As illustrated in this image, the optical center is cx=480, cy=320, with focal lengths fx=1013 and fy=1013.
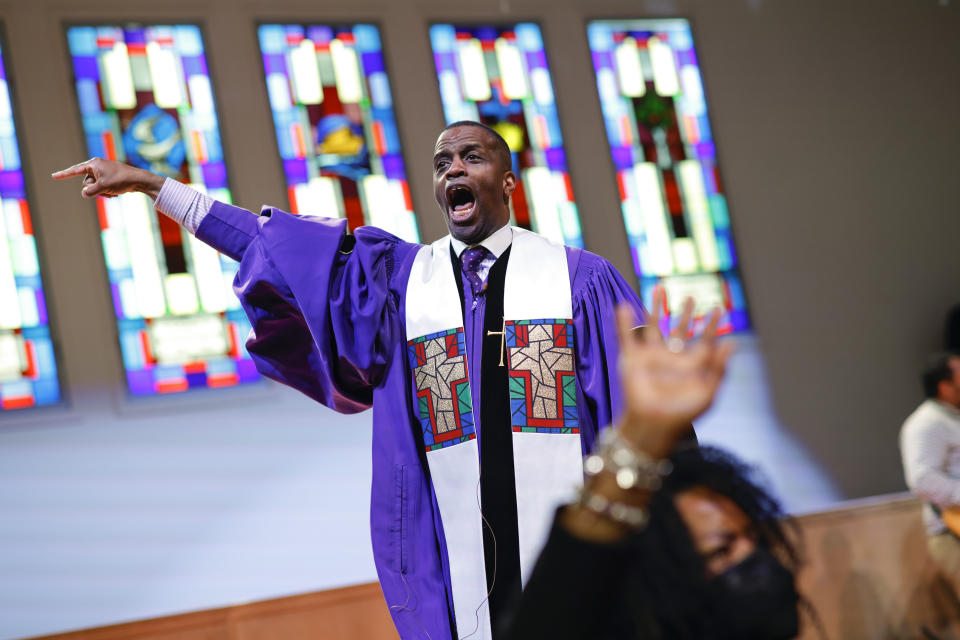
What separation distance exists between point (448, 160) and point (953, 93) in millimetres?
6248

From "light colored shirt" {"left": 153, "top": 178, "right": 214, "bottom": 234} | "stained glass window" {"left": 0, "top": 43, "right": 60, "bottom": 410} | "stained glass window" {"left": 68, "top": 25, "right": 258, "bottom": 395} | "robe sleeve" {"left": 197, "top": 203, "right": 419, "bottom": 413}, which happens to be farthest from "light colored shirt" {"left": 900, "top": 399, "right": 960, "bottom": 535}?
"stained glass window" {"left": 0, "top": 43, "right": 60, "bottom": 410}

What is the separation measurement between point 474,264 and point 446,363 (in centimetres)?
29

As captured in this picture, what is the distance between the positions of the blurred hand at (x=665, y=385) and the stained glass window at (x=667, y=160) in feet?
19.0

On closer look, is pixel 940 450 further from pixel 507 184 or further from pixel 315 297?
pixel 315 297

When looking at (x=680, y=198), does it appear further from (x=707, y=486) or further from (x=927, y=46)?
(x=707, y=486)

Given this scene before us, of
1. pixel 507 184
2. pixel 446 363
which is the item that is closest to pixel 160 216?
pixel 507 184

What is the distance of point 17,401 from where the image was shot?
5.30 metres

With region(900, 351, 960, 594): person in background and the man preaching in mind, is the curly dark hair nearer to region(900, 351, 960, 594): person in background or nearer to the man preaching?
the man preaching

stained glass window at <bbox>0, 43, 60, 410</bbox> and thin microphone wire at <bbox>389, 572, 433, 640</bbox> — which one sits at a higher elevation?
stained glass window at <bbox>0, 43, 60, 410</bbox>

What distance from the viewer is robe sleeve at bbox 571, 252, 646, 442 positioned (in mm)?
2293

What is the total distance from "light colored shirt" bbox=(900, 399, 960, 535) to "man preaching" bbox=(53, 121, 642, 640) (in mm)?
2898

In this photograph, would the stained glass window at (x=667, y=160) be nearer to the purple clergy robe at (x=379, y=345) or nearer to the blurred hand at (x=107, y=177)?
the purple clergy robe at (x=379, y=345)

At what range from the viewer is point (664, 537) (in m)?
1.00

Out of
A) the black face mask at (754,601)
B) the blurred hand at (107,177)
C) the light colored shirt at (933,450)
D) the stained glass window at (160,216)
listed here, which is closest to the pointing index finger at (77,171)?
the blurred hand at (107,177)
